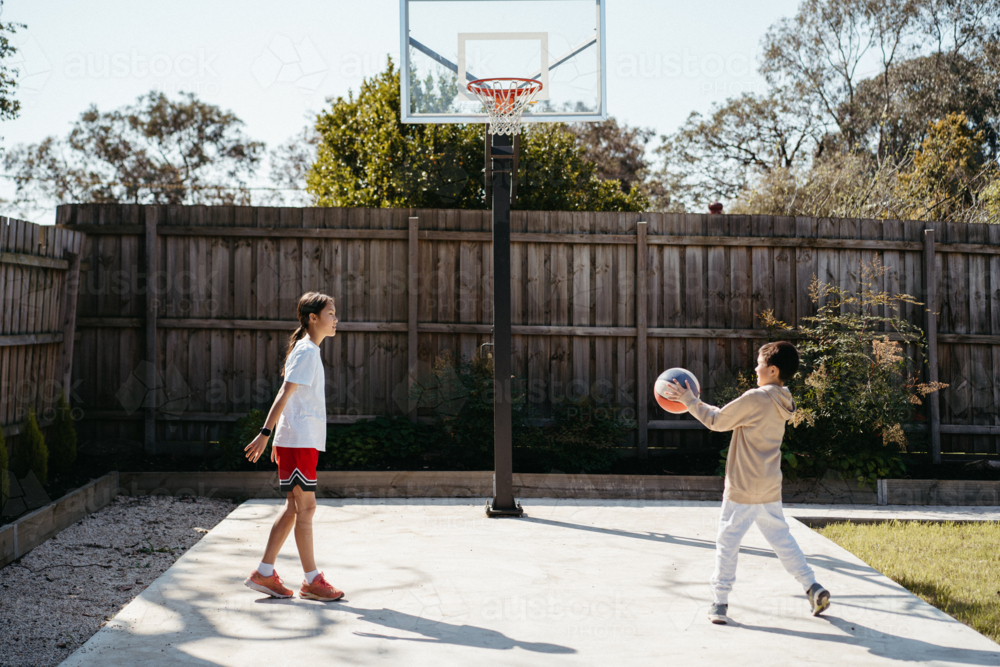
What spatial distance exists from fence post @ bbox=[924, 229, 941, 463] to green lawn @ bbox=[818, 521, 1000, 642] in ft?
5.97

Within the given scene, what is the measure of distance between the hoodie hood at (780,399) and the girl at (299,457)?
98.1 inches

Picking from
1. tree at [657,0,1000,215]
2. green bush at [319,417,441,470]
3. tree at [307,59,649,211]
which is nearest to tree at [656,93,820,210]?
tree at [657,0,1000,215]

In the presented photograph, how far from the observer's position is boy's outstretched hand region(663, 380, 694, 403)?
3.94 metres

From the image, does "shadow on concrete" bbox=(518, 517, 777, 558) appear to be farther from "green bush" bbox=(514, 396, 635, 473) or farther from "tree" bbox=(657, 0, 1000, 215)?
"tree" bbox=(657, 0, 1000, 215)

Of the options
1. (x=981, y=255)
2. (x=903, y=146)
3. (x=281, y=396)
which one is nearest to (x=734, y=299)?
(x=981, y=255)

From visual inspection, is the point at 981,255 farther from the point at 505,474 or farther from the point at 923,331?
the point at 505,474

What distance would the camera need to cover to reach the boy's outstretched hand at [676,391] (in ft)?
12.9

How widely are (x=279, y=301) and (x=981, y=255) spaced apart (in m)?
7.67

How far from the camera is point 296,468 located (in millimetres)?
4129

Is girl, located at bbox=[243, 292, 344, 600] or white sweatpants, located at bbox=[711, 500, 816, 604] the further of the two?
girl, located at bbox=[243, 292, 344, 600]

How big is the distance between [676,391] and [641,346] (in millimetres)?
3934

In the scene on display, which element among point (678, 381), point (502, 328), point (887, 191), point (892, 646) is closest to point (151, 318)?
point (502, 328)

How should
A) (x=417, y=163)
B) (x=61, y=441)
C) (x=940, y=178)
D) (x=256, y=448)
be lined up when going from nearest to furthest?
1. (x=256, y=448)
2. (x=61, y=441)
3. (x=417, y=163)
4. (x=940, y=178)

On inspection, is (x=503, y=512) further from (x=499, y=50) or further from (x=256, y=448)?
(x=499, y=50)
